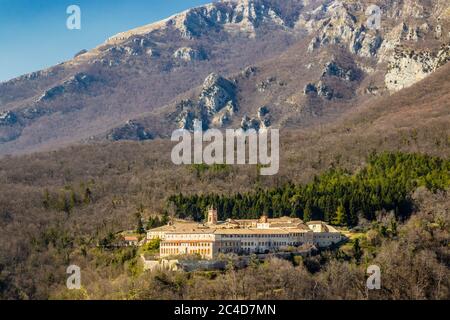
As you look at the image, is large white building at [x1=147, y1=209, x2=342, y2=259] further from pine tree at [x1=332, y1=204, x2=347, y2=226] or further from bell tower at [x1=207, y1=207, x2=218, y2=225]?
bell tower at [x1=207, y1=207, x2=218, y2=225]

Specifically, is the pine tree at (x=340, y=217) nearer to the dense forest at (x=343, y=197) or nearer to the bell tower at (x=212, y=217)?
the dense forest at (x=343, y=197)

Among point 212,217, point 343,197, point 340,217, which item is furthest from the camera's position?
point 343,197

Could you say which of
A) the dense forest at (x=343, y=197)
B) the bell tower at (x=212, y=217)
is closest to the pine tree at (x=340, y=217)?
the dense forest at (x=343, y=197)

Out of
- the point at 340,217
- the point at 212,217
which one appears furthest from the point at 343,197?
the point at 212,217

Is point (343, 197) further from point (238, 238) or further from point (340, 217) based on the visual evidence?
point (238, 238)

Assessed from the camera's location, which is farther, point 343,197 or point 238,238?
point 343,197
